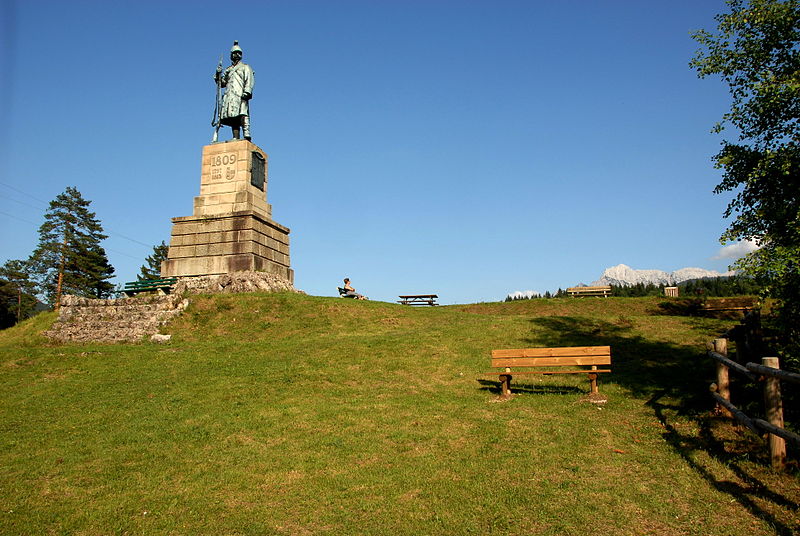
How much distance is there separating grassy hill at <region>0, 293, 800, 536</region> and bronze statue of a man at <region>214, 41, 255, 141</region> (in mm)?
16868

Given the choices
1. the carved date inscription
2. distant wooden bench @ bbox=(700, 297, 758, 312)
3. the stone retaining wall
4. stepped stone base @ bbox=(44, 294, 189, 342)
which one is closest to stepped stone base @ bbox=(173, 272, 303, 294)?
the stone retaining wall

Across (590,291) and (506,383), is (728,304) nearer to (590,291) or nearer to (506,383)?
(590,291)

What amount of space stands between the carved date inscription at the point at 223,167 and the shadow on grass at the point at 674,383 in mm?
18234

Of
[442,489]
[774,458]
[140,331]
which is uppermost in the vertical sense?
[140,331]

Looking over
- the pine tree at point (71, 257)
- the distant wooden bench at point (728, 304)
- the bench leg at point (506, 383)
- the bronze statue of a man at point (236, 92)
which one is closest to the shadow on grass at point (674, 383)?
the bench leg at point (506, 383)

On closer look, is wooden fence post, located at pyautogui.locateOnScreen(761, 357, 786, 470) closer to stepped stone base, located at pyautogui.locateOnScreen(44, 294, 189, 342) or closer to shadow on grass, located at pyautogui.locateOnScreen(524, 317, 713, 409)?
shadow on grass, located at pyautogui.locateOnScreen(524, 317, 713, 409)

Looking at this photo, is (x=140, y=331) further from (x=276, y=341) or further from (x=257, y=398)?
(x=257, y=398)

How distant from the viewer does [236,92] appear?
30.3 meters

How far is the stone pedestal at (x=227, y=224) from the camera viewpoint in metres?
27.3

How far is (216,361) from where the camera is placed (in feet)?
53.4

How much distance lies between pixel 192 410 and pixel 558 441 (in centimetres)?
782

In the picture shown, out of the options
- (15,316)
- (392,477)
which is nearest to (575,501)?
(392,477)

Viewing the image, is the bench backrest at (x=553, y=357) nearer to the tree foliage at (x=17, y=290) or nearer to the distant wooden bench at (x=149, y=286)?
the distant wooden bench at (x=149, y=286)

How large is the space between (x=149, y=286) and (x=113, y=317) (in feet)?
14.5
